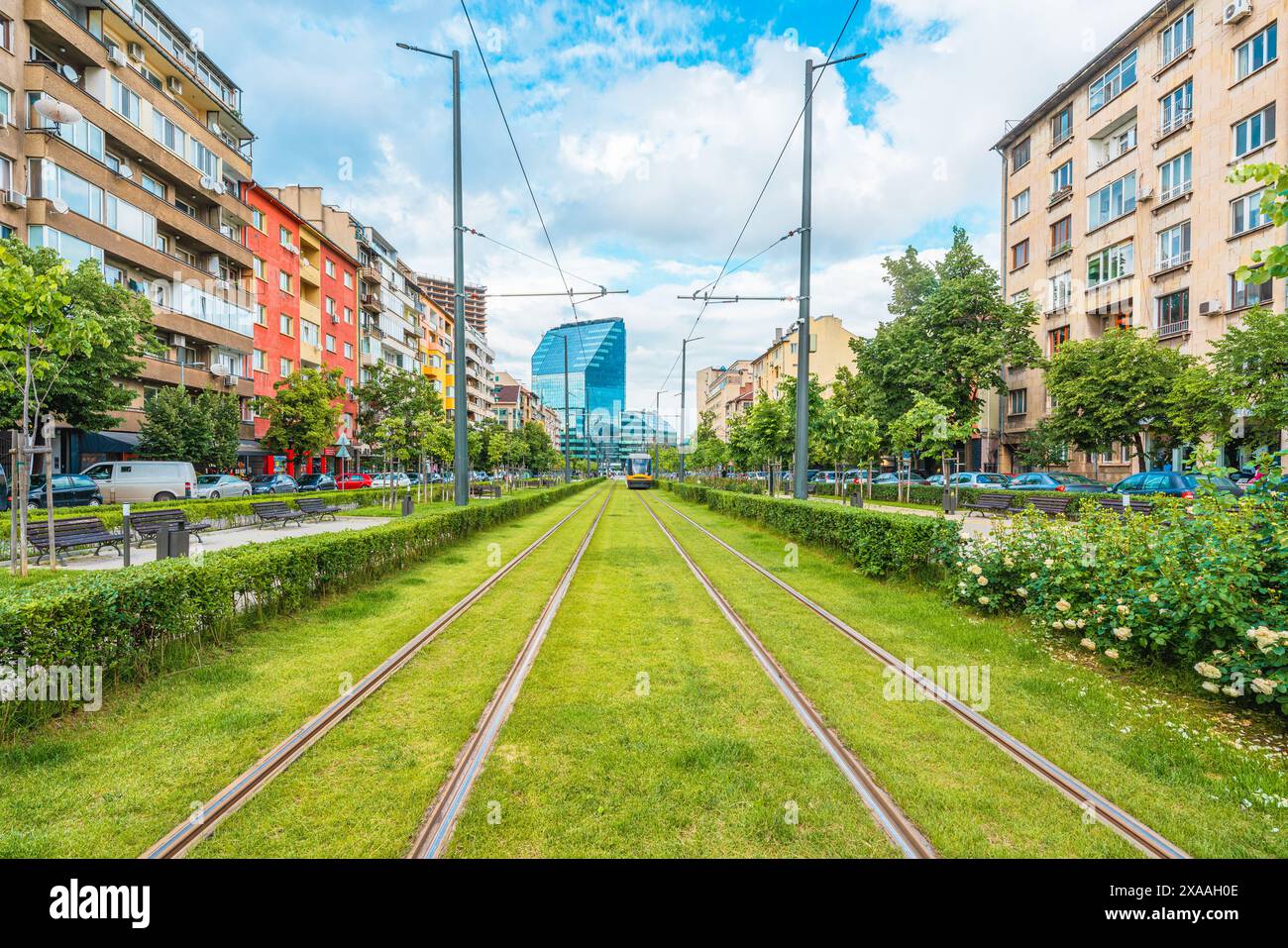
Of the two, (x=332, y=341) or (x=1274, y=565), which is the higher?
(x=332, y=341)

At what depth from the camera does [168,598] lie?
6035 millimetres

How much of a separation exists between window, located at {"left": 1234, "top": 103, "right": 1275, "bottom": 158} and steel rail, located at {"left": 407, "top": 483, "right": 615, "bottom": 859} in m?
38.9

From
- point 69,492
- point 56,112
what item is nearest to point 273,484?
point 69,492

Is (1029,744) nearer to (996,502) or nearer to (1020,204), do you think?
(996,502)

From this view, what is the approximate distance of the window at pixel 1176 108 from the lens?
100ft

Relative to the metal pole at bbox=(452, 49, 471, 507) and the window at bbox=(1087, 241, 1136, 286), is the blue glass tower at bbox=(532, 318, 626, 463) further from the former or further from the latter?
the metal pole at bbox=(452, 49, 471, 507)

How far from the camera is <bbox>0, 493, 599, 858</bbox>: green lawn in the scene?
3518 mm

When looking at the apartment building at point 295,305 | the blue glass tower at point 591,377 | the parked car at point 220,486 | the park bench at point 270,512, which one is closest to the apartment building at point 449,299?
the blue glass tower at point 591,377

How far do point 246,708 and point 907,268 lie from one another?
50.4 meters

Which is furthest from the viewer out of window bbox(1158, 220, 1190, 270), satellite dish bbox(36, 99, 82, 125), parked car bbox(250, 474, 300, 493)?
parked car bbox(250, 474, 300, 493)

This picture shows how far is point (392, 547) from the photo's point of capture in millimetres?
11844

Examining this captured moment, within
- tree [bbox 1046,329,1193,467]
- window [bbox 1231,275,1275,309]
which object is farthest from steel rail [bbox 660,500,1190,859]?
window [bbox 1231,275,1275,309]
